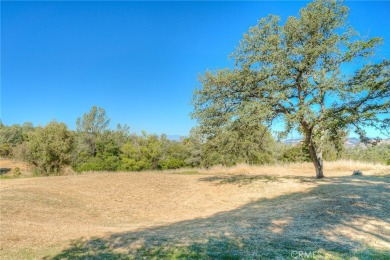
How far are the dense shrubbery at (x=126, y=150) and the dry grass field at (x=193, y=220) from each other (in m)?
4.01

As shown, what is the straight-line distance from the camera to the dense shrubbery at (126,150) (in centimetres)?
3023

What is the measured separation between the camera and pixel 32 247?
6609 millimetres

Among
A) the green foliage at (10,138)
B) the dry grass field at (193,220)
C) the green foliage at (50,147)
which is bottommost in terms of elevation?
the dry grass field at (193,220)

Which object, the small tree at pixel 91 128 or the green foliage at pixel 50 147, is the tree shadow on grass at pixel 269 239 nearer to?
the green foliage at pixel 50 147

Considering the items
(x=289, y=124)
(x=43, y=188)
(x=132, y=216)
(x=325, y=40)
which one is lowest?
(x=132, y=216)

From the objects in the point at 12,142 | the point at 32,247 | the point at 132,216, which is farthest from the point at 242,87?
the point at 12,142

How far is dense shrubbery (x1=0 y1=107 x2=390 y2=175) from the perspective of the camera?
99.2ft

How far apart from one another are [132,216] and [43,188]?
5798mm

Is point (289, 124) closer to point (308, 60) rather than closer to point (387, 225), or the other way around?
point (308, 60)

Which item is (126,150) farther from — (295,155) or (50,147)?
(295,155)

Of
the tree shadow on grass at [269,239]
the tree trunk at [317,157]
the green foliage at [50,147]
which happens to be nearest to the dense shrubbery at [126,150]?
the green foliage at [50,147]

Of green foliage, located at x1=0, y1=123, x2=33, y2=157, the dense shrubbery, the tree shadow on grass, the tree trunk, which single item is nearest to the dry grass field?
the tree shadow on grass

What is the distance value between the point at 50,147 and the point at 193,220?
2567 centimetres

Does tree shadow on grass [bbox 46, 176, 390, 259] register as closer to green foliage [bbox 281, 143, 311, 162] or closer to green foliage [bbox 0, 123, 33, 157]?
green foliage [bbox 281, 143, 311, 162]
